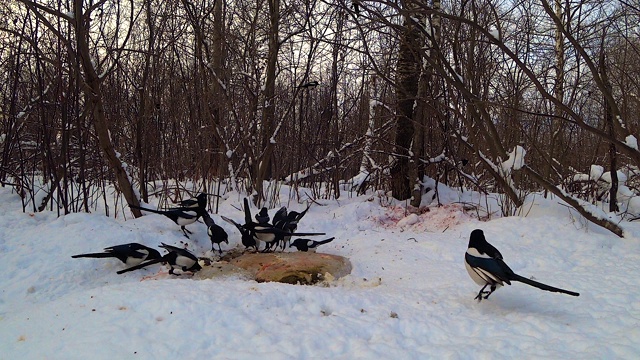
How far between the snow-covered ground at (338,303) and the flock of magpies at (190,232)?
0.15 meters

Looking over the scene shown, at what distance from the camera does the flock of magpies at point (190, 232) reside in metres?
4.57

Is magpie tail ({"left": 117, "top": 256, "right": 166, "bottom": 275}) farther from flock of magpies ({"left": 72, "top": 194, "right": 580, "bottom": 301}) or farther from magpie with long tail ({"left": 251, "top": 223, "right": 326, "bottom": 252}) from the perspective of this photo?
magpie with long tail ({"left": 251, "top": 223, "right": 326, "bottom": 252})

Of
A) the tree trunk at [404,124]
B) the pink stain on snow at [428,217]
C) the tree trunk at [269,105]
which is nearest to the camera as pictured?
the pink stain on snow at [428,217]

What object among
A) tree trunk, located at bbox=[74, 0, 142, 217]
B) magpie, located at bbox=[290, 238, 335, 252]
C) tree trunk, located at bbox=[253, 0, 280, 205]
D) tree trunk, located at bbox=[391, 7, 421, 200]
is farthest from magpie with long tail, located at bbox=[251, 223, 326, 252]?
Answer: tree trunk, located at bbox=[391, 7, 421, 200]

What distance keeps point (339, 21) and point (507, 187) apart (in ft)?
14.4

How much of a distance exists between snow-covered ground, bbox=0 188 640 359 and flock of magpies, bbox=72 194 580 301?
0.17m

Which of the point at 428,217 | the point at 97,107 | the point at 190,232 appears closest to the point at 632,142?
the point at 428,217

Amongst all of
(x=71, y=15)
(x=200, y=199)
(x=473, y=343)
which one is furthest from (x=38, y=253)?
(x=473, y=343)

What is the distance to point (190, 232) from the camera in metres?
5.98

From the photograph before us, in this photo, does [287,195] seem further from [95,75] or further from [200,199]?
[95,75]

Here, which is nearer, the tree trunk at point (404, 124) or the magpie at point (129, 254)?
the magpie at point (129, 254)

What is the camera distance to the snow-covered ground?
2756 mm

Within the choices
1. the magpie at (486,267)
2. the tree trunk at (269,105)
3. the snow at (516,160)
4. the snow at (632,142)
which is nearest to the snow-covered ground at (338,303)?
the magpie at (486,267)

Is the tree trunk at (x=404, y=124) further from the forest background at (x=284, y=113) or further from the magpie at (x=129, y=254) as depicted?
the magpie at (x=129, y=254)
